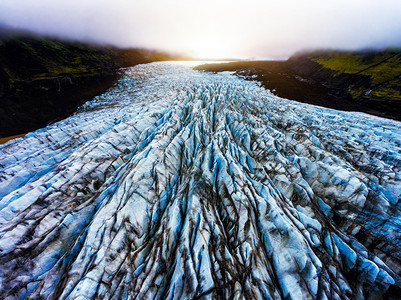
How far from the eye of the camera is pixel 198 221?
31.1ft

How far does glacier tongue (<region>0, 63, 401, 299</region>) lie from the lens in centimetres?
751

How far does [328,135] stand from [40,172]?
32.8 m

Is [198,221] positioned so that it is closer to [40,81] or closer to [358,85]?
[358,85]

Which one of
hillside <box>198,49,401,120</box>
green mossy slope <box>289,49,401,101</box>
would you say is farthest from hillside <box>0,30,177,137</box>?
green mossy slope <box>289,49,401,101</box>

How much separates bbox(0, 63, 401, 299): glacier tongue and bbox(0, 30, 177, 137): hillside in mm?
25557

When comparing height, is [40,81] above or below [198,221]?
below

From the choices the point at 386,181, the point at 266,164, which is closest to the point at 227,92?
the point at 266,164

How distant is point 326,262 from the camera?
28.1 feet

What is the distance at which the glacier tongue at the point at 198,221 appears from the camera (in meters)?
7.51

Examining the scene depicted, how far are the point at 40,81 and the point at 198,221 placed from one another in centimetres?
7559

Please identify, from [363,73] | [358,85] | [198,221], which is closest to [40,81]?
[198,221]

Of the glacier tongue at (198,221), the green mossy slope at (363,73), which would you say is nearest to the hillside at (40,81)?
the glacier tongue at (198,221)

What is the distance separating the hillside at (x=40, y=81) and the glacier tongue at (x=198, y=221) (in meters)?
25.6

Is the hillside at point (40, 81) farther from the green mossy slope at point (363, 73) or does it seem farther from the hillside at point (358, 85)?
the green mossy slope at point (363, 73)
